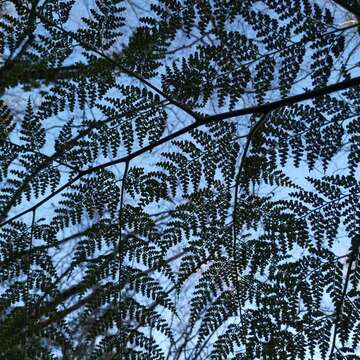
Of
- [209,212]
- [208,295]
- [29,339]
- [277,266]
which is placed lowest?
[29,339]

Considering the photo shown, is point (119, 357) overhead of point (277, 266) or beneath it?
beneath

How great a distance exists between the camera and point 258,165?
1.67 metres

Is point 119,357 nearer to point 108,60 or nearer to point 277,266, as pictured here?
point 277,266

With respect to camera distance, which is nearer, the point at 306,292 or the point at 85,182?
the point at 306,292

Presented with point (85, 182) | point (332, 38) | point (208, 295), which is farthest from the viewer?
point (85, 182)

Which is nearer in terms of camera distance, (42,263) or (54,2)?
(54,2)

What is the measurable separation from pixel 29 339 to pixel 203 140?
3.23 ft

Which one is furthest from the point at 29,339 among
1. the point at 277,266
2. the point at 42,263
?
the point at 277,266

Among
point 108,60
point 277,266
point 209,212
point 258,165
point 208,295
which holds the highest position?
point 108,60

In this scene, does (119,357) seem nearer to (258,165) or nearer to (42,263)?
(42,263)

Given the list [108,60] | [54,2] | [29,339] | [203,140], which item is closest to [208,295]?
[203,140]

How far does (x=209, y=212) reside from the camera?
1.78 m

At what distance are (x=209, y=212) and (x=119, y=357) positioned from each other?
0.63m

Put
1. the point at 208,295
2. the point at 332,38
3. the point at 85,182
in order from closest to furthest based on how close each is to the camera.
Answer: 1. the point at 332,38
2. the point at 208,295
3. the point at 85,182
